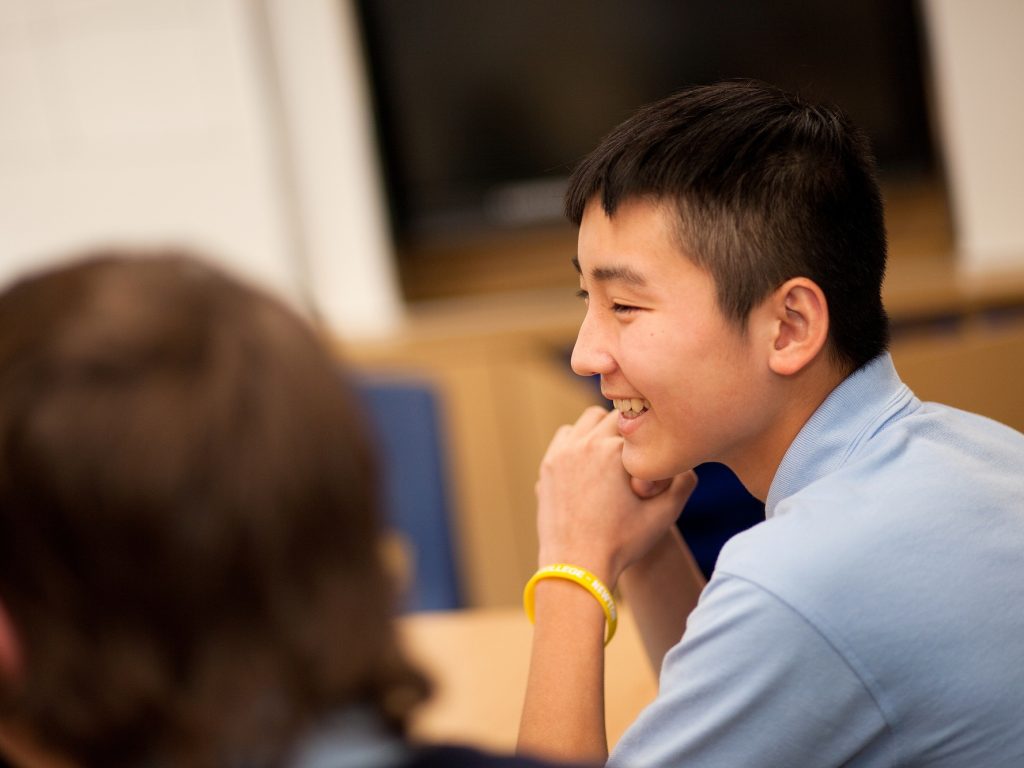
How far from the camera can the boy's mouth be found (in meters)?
1.21

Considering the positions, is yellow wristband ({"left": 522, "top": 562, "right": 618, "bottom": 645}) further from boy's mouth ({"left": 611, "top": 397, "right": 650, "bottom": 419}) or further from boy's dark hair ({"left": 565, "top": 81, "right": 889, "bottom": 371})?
boy's dark hair ({"left": 565, "top": 81, "right": 889, "bottom": 371})

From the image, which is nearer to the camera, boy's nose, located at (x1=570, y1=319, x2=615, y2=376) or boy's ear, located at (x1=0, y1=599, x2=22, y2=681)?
boy's ear, located at (x1=0, y1=599, x2=22, y2=681)

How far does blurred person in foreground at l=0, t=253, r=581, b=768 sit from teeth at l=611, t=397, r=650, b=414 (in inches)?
22.4

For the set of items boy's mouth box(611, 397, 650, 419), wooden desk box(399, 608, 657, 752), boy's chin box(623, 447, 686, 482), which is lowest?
wooden desk box(399, 608, 657, 752)

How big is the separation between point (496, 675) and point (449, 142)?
2.55 m

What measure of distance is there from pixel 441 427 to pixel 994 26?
2.00m

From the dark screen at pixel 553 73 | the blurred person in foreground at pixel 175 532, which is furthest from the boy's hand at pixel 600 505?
the dark screen at pixel 553 73

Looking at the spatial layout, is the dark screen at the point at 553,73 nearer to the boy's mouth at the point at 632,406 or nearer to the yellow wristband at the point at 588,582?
the boy's mouth at the point at 632,406

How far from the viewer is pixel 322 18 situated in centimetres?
366

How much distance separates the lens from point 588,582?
117 centimetres

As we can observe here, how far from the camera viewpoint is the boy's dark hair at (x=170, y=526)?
2.06 feet

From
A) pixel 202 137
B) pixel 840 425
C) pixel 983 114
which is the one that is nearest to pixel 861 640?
pixel 840 425

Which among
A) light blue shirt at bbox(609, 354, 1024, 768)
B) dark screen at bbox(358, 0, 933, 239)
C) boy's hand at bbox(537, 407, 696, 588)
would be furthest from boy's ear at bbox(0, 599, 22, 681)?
dark screen at bbox(358, 0, 933, 239)

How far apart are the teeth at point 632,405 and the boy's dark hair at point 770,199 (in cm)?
14
